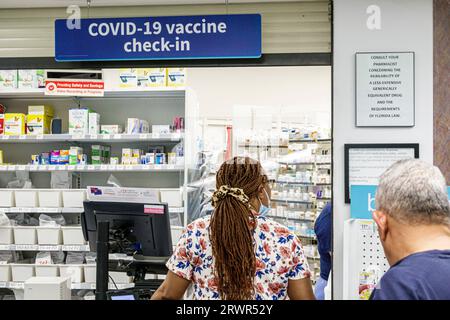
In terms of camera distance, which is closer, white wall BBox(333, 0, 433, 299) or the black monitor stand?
the black monitor stand

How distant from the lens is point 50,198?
4398 mm

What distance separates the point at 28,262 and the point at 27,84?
6.38ft

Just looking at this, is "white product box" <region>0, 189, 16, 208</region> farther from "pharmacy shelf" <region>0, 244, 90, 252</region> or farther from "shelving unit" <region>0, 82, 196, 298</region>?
"pharmacy shelf" <region>0, 244, 90, 252</region>

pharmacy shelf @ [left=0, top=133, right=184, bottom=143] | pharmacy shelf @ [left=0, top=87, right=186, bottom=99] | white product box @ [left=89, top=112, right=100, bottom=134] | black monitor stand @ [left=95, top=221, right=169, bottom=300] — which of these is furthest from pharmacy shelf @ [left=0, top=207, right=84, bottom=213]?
black monitor stand @ [left=95, top=221, right=169, bottom=300]

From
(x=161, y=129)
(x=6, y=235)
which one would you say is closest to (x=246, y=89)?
(x=161, y=129)

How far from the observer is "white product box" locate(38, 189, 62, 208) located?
4383mm

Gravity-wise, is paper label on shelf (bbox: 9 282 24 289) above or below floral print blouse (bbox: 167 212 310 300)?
below

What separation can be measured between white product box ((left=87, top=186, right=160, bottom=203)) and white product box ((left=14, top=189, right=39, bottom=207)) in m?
2.26

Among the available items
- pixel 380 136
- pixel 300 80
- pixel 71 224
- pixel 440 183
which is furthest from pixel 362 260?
pixel 71 224

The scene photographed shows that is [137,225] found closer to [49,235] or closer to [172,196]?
[172,196]

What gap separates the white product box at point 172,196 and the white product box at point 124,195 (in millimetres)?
1592

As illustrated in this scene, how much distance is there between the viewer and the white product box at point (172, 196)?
4.08 meters

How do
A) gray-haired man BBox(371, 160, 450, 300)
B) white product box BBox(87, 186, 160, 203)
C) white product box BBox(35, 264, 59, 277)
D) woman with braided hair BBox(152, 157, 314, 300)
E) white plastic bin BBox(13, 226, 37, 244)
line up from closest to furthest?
gray-haired man BBox(371, 160, 450, 300) → woman with braided hair BBox(152, 157, 314, 300) → white product box BBox(87, 186, 160, 203) → white plastic bin BBox(13, 226, 37, 244) → white product box BBox(35, 264, 59, 277)

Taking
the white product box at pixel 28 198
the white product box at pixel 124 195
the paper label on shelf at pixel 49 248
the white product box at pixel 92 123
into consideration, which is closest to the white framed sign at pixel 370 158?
the white product box at pixel 124 195
